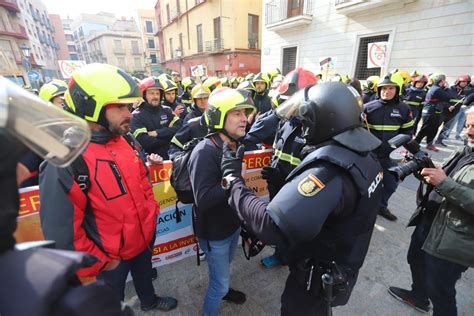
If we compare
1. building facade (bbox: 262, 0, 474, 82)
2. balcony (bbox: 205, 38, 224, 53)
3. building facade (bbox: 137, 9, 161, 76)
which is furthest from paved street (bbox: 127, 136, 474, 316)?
building facade (bbox: 137, 9, 161, 76)

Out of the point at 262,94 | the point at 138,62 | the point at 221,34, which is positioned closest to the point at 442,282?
the point at 262,94

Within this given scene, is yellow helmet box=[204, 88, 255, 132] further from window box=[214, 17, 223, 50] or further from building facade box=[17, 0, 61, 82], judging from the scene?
building facade box=[17, 0, 61, 82]

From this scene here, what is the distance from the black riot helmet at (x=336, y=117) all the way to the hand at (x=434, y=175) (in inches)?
30.8

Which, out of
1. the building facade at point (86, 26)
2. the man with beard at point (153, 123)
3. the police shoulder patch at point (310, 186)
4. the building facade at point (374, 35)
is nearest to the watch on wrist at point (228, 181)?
the police shoulder patch at point (310, 186)

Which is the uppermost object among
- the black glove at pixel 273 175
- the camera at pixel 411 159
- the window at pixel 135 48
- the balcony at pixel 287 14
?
the window at pixel 135 48

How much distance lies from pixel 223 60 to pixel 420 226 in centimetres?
2534

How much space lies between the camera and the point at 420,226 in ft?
7.50

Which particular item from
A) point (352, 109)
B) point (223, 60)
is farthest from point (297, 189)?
point (223, 60)

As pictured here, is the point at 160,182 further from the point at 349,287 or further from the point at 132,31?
the point at 132,31

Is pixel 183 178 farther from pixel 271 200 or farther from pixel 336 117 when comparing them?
pixel 336 117

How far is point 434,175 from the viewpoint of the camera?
1762 millimetres

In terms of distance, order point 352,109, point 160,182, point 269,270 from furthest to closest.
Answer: point 269,270
point 160,182
point 352,109

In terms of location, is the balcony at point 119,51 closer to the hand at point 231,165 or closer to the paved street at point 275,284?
the paved street at point 275,284

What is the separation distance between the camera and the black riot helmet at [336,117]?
1335 mm
